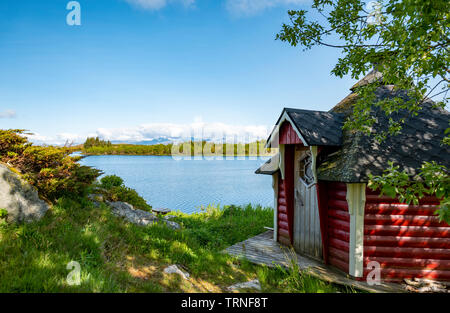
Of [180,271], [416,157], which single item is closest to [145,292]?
[180,271]

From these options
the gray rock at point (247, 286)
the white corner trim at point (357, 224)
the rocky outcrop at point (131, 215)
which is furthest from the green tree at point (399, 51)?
the rocky outcrop at point (131, 215)

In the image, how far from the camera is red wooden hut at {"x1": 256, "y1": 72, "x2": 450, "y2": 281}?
19.2 ft

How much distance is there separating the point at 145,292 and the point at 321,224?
4505 mm

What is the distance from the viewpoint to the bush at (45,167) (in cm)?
663

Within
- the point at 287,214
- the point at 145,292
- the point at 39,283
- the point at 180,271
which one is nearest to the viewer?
the point at 39,283

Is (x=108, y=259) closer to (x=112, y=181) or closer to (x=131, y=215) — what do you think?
(x=131, y=215)

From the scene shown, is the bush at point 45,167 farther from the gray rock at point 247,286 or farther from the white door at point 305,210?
the white door at point 305,210

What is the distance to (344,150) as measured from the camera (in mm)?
6520

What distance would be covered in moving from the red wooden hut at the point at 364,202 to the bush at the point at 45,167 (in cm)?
606

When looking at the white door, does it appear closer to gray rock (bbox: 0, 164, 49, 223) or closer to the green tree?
the green tree

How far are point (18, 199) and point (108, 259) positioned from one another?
249 centimetres

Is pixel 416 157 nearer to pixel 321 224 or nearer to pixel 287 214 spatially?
pixel 321 224

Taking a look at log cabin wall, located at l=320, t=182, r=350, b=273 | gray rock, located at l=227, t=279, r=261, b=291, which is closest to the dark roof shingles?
log cabin wall, located at l=320, t=182, r=350, b=273

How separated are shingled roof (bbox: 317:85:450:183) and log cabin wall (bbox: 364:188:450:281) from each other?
69 cm
